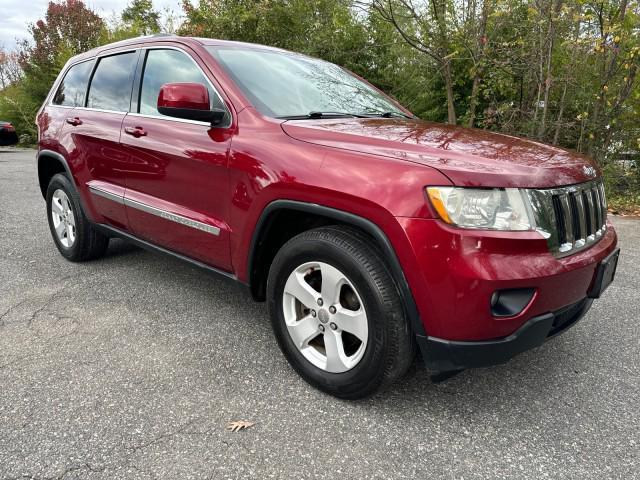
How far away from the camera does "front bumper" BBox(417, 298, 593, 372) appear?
6.18 feet

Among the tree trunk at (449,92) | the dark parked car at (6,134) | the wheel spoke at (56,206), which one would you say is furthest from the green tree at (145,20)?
the wheel spoke at (56,206)

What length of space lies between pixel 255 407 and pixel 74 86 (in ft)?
10.9

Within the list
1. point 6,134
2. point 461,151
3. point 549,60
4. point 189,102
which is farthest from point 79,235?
point 6,134

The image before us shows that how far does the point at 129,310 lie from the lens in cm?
326

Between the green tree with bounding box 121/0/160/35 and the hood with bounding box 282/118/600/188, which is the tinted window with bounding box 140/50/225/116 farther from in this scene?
the green tree with bounding box 121/0/160/35

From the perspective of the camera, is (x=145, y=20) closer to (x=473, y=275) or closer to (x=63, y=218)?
(x=63, y=218)

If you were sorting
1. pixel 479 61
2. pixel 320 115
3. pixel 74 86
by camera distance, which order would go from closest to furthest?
pixel 320 115 → pixel 74 86 → pixel 479 61

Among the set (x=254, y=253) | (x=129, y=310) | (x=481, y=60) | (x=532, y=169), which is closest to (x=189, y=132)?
(x=254, y=253)

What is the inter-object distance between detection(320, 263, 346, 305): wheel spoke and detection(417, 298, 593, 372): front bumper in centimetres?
42

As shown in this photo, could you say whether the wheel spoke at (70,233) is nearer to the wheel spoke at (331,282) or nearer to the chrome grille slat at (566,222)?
the wheel spoke at (331,282)

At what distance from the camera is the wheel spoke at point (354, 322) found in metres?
2.10

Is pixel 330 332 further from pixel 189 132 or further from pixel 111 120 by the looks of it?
pixel 111 120

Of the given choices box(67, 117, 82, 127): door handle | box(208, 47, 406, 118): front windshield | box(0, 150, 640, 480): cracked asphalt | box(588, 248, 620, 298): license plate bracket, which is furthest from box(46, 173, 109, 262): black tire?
box(588, 248, 620, 298): license plate bracket

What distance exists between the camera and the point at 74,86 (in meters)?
4.13
